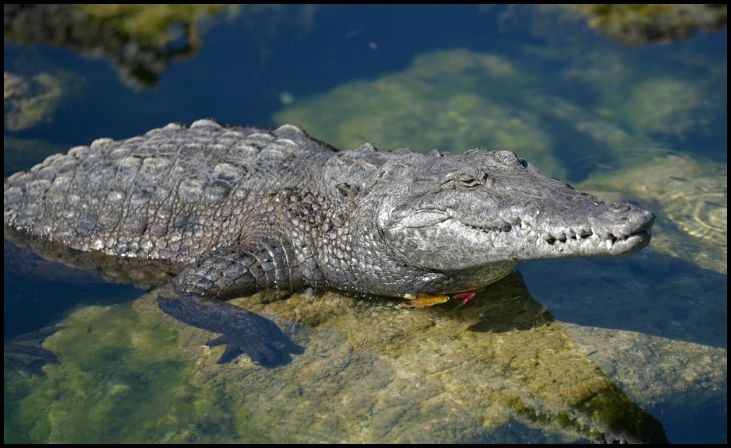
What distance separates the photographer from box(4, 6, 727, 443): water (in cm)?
428

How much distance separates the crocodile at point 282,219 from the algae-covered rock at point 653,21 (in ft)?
15.7

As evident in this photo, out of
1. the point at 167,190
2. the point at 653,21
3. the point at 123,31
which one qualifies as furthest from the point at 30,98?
the point at 653,21

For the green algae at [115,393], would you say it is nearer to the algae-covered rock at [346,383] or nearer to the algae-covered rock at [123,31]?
the algae-covered rock at [346,383]

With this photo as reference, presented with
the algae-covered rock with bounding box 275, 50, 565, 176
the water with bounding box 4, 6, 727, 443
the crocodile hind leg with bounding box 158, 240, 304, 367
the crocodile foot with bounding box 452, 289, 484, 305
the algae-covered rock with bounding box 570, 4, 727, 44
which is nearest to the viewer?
the water with bounding box 4, 6, 727, 443

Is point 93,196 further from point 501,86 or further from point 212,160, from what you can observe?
point 501,86

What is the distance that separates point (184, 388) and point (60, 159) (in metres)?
2.77

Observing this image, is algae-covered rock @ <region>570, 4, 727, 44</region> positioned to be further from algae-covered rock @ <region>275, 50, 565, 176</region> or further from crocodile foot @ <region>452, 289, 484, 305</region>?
crocodile foot @ <region>452, 289, 484, 305</region>

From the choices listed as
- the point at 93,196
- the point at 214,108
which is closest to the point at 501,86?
the point at 214,108

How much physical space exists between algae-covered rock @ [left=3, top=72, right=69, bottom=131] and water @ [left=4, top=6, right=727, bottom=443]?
3 cm

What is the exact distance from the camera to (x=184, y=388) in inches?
184

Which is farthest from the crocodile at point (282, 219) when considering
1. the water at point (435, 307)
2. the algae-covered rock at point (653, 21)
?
the algae-covered rock at point (653, 21)

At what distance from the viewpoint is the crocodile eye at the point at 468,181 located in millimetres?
4824

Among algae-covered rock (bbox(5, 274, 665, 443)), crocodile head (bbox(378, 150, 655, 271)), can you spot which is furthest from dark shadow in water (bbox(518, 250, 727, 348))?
crocodile head (bbox(378, 150, 655, 271))

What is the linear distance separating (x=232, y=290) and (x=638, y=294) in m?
2.66
